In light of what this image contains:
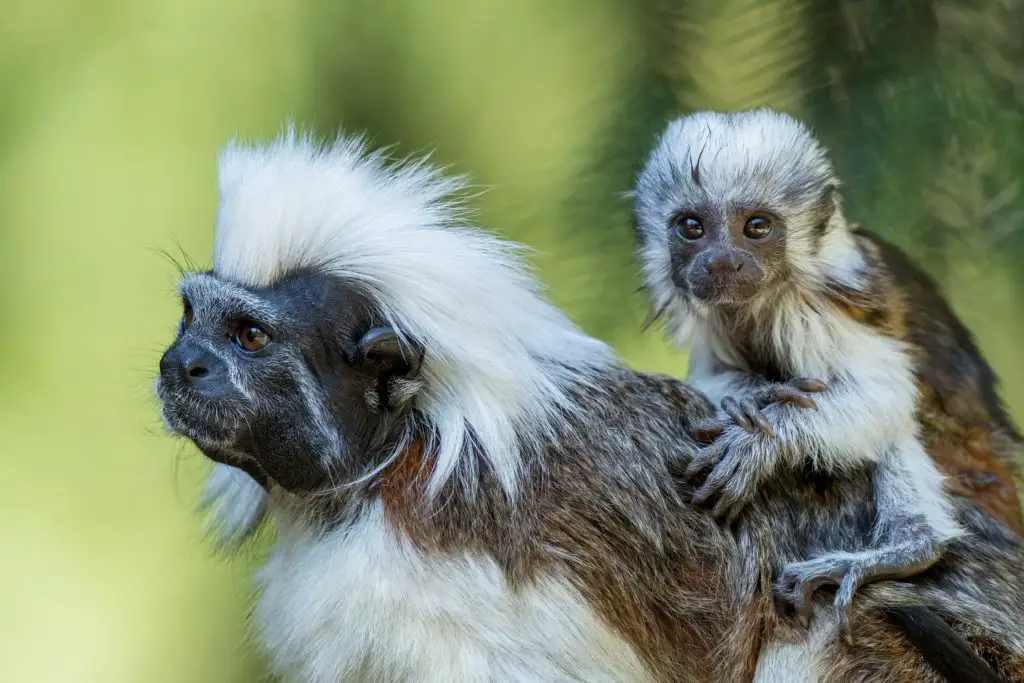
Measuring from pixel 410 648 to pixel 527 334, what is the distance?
2.19ft

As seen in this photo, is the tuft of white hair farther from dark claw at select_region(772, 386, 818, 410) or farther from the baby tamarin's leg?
the baby tamarin's leg

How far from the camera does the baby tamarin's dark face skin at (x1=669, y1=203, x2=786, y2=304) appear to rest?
250 cm

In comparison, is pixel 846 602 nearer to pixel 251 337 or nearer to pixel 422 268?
pixel 422 268

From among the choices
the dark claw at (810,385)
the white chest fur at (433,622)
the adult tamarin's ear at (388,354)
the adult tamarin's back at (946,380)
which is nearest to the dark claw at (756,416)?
the dark claw at (810,385)

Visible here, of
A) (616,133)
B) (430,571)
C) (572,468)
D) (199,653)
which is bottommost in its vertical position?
(199,653)

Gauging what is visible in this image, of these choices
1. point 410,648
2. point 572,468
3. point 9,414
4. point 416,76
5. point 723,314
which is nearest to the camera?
point 410,648

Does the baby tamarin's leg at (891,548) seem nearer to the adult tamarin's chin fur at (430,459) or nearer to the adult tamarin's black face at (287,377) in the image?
the adult tamarin's chin fur at (430,459)

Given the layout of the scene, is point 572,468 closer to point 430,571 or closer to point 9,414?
point 430,571

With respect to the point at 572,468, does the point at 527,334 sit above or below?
above

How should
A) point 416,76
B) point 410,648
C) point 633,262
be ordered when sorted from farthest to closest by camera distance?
point 416,76
point 633,262
point 410,648

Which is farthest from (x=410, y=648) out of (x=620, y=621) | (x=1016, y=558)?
(x=1016, y=558)

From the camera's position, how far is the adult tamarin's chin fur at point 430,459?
Answer: 215 centimetres

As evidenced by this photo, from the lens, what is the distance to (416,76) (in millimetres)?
3641

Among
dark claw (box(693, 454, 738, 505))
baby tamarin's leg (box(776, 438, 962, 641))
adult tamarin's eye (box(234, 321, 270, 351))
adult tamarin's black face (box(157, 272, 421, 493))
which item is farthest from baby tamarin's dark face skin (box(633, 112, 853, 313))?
adult tamarin's eye (box(234, 321, 270, 351))
